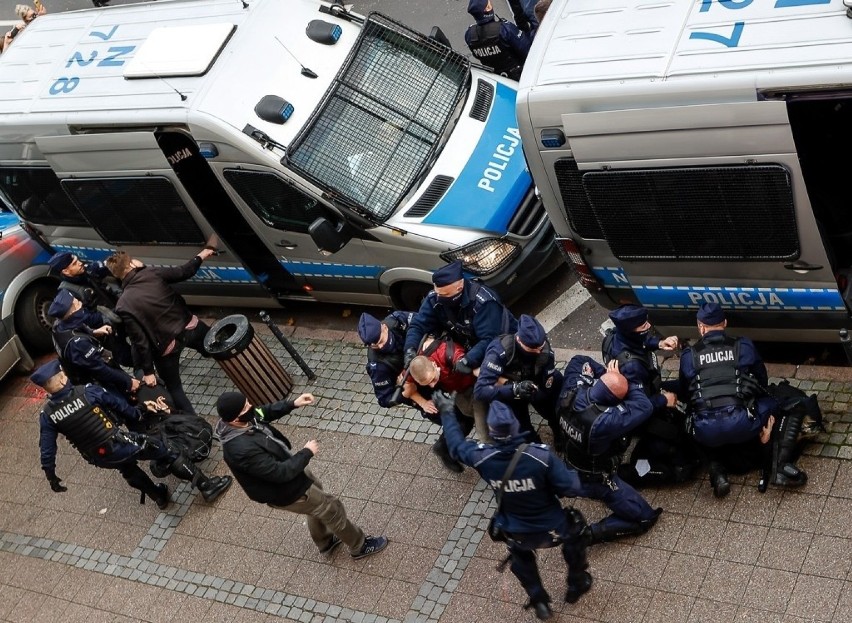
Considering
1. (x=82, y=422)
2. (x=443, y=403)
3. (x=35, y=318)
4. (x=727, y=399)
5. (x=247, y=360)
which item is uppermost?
(x=443, y=403)

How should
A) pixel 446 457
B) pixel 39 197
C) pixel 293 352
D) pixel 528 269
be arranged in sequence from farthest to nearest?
pixel 39 197 → pixel 293 352 → pixel 528 269 → pixel 446 457

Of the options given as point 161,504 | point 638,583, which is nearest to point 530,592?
point 638,583

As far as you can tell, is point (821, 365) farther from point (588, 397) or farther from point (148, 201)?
point (148, 201)

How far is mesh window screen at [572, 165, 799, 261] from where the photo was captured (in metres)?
7.21

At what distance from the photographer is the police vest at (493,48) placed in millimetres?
11547

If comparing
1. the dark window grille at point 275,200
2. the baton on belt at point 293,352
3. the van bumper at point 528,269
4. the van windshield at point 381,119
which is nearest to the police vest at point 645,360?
the van bumper at point 528,269

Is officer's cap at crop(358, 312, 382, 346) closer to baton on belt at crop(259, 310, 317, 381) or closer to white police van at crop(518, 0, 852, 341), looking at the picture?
white police van at crop(518, 0, 852, 341)

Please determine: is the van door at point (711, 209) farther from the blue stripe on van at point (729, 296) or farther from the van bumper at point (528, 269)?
the van bumper at point (528, 269)

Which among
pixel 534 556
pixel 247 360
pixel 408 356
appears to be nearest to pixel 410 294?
pixel 247 360

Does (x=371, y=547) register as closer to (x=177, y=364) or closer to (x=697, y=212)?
(x=177, y=364)

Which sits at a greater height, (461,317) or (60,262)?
(461,317)

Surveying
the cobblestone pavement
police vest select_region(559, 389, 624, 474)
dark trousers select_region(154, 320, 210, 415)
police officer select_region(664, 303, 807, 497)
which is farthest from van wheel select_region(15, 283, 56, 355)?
police officer select_region(664, 303, 807, 497)

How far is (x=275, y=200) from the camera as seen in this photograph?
33.4ft

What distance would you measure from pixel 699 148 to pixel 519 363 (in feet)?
6.14
